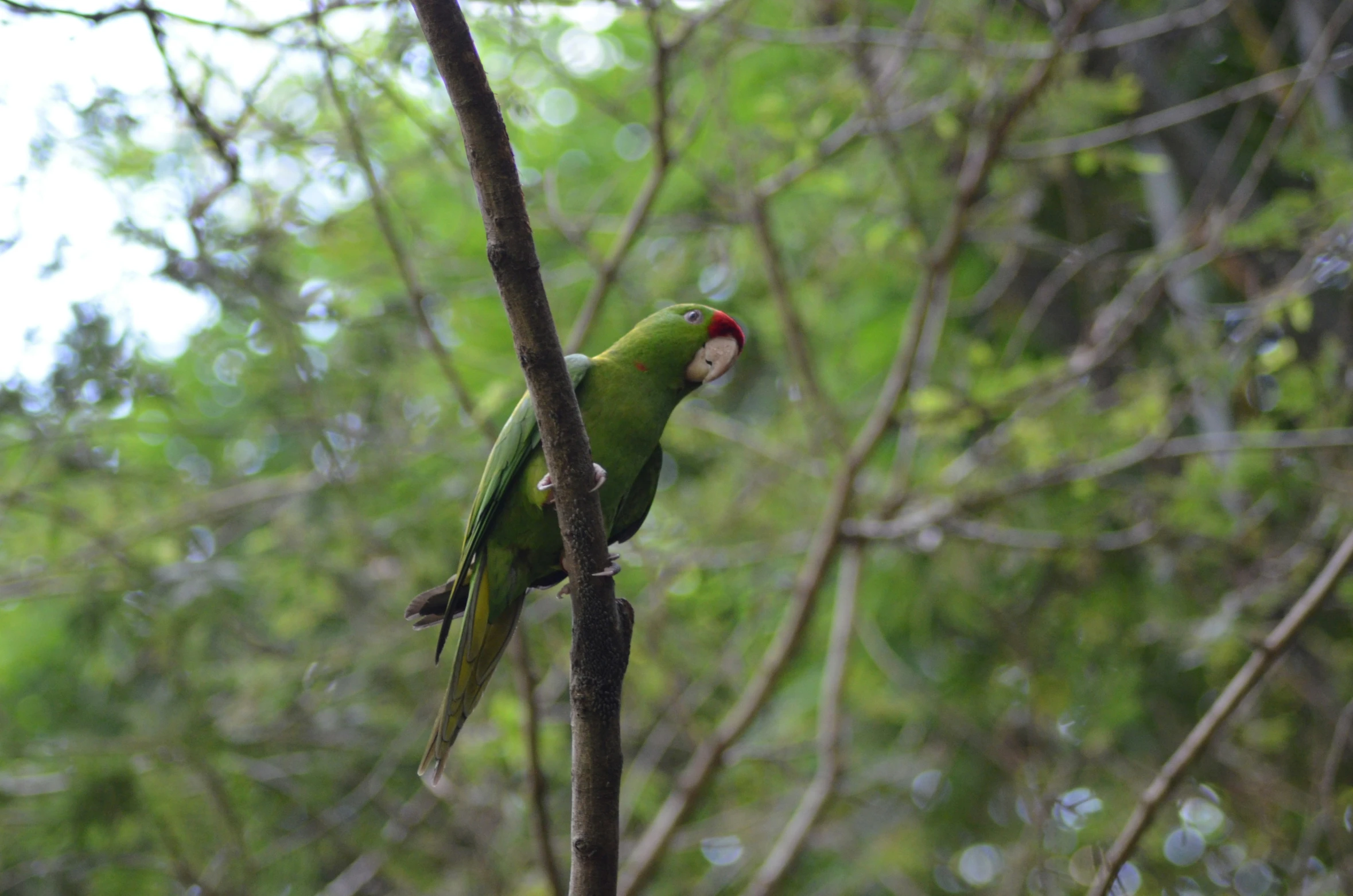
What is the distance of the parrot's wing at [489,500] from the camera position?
2338mm

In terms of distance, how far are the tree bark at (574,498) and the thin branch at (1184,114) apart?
3269 millimetres

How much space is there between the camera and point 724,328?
2.55 meters

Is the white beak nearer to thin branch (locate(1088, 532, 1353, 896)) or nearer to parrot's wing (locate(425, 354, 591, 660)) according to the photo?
parrot's wing (locate(425, 354, 591, 660))

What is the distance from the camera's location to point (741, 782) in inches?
219

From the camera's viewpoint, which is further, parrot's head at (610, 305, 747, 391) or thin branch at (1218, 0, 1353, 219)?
thin branch at (1218, 0, 1353, 219)

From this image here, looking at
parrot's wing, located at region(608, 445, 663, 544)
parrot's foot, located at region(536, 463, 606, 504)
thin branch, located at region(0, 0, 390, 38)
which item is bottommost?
parrot's wing, located at region(608, 445, 663, 544)

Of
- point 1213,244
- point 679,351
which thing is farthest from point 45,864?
point 1213,244

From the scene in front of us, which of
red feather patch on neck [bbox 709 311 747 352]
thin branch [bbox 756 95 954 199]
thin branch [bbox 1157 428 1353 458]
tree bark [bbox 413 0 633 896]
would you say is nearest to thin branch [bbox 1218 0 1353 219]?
thin branch [bbox 1157 428 1353 458]

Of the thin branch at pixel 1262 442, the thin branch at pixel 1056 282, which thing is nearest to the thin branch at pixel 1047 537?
the thin branch at pixel 1262 442

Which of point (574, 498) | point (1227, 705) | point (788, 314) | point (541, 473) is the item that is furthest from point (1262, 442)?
point (574, 498)

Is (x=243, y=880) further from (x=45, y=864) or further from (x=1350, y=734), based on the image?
(x=1350, y=734)

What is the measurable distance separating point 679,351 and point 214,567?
3.03 metres

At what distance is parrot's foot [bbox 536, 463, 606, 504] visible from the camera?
1712 millimetres

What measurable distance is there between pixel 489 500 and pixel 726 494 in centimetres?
286
